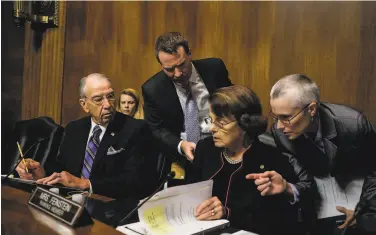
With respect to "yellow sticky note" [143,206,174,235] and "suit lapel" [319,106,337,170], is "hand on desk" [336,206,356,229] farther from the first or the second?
"yellow sticky note" [143,206,174,235]

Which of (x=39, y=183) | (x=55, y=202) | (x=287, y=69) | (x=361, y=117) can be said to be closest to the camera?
(x=55, y=202)

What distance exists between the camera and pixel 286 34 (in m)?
1.75

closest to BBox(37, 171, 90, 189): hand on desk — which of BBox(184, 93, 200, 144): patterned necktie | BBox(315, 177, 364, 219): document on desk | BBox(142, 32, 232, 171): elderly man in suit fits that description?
BBox(142, 32, 232, 171): elderly man in suit

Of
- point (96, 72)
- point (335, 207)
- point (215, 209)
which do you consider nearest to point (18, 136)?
point (96, 72)

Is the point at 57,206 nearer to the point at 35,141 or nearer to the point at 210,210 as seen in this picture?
the point at 210,210

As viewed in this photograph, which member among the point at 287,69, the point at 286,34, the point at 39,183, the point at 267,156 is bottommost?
the point at 39,183

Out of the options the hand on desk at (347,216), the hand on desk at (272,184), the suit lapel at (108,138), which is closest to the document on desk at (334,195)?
the hand on desk at (347,216)

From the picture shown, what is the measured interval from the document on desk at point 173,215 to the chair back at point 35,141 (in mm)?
973

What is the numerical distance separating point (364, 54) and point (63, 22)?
1471 mm

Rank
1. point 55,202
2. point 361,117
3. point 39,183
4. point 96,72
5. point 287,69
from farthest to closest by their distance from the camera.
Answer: point 96,72 → point 39,183 → point 287,69 → point 361,117 → point 55,202

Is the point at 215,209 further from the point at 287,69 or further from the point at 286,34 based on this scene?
the point at 286,34

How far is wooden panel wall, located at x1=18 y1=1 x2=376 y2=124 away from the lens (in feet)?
5.23

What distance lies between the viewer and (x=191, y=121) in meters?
1.93

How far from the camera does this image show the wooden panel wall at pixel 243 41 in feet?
5.23
